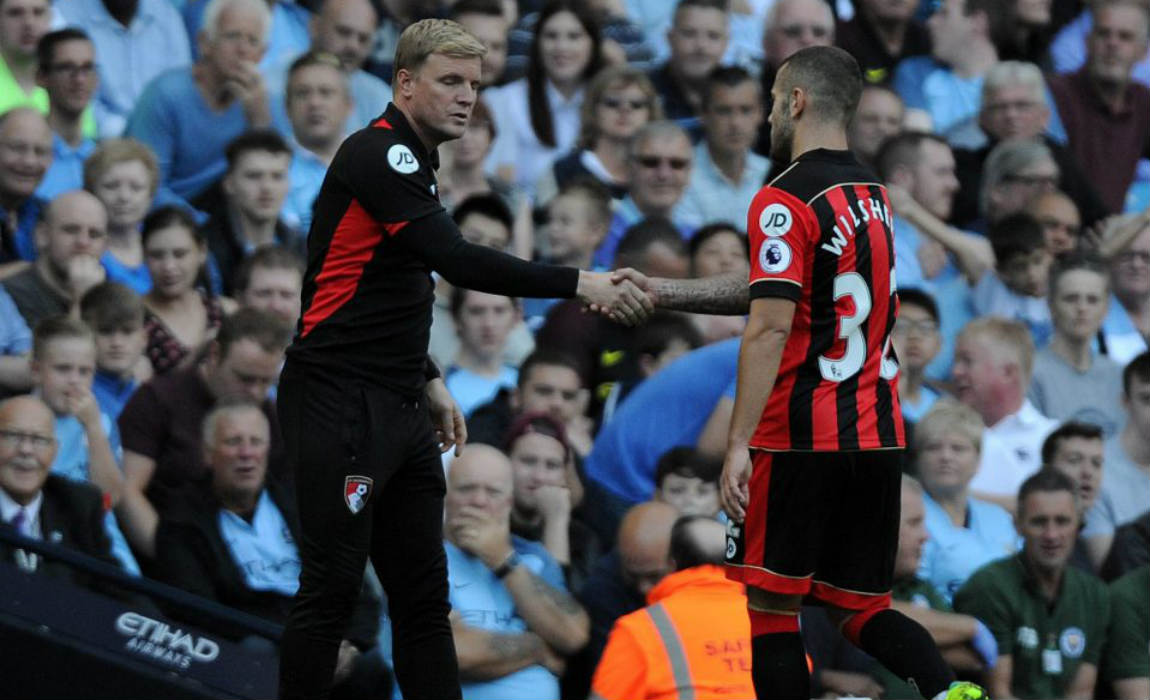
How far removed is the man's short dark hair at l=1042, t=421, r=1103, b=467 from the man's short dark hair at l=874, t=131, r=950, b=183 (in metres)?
2.07

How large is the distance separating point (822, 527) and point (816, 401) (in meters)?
0.38

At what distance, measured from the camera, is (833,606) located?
6270 mm

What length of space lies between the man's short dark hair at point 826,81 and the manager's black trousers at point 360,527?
57.5 inches

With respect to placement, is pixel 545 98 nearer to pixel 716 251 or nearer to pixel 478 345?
pixel 716 251

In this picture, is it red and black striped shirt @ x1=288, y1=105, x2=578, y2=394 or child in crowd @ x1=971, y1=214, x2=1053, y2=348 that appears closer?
red and black striped shirt @ x1=288, y1=105, x2=578, y2=394

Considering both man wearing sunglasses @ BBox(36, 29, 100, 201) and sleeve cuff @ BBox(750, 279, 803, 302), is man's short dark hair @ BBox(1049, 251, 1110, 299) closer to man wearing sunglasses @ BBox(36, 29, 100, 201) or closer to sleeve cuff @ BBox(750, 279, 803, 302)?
man wearing sunglasses @ BBox(36, 29, 100, 201)

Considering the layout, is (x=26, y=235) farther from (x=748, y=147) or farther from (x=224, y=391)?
(x=748, y=147)

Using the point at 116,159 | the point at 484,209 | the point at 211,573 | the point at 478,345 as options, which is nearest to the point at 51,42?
the point at 116,159

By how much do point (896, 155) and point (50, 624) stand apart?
18.9 ft

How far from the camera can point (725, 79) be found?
445 inches

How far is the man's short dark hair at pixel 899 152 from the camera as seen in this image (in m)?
11.2

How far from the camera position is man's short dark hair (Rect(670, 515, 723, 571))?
291 inches

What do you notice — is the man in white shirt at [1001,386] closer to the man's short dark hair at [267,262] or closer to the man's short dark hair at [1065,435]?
the man's short dark hair at [1065,435]

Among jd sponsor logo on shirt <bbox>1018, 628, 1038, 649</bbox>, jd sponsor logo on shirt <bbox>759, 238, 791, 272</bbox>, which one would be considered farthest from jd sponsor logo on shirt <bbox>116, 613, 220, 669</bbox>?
jd sponsor logo on shirt <bbox>1018, 628, 1038, 649</bbox>
